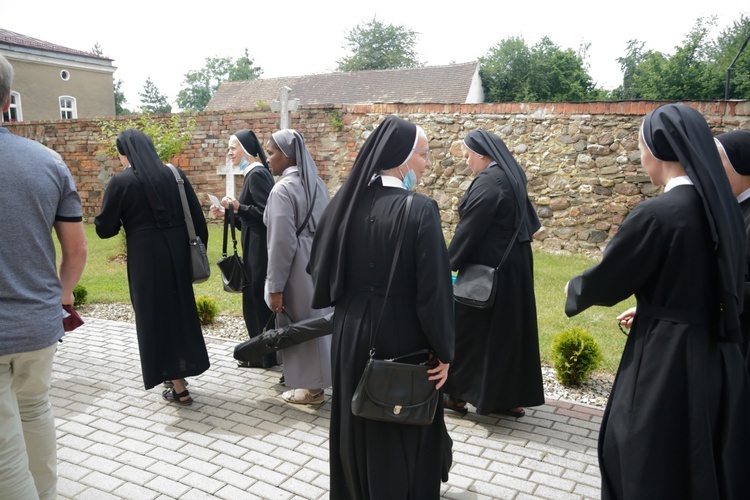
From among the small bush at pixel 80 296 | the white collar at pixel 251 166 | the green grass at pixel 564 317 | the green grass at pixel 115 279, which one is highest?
the white collar at pixel 251 166

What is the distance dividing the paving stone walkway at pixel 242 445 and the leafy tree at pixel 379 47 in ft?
178

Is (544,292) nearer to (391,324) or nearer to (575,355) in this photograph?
(575,355)

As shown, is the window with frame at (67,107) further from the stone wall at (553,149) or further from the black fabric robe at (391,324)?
the black fabric robe at (391,324)

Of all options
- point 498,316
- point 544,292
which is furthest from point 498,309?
point 544,292

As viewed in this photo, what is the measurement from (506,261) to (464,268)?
1.04ft

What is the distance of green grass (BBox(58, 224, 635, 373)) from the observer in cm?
654

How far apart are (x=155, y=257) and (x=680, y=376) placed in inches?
146

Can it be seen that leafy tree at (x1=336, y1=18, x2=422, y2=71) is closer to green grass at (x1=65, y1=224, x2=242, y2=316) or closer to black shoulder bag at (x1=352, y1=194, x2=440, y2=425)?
green grass at (x1=65, y1=224, x2=242, y2=316)

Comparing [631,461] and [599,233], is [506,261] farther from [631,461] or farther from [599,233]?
[599,233]

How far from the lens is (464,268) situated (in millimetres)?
4500

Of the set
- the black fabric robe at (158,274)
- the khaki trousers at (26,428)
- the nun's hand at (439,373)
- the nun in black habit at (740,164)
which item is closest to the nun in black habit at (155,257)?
the black fabric robe at (158,274)

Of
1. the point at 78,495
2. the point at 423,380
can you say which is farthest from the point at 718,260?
the point at 78,495

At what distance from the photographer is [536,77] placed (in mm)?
37062

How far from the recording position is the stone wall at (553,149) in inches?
A: 421
